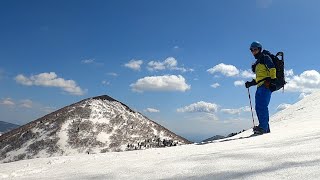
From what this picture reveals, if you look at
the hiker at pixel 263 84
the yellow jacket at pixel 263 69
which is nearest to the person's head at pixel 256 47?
the hiker at pixel 263 84

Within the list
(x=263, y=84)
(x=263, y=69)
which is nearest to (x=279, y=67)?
(x=263, y=69)

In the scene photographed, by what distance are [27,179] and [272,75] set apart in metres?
7.81

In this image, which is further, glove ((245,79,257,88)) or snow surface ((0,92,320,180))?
glove ((245,79,257,88))

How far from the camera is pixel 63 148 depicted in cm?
5794

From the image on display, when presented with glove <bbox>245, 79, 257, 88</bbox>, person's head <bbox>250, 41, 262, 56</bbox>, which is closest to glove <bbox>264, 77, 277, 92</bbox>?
glove <bbox>245, 79, 257, 88</bbox>

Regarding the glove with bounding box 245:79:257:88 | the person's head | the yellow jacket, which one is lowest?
the glove with bounding box 245:79:257:88

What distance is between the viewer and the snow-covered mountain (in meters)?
56.9

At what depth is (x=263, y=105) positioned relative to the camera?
38.0ft

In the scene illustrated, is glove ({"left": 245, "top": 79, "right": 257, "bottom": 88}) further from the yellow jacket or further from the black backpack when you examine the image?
the black backpack

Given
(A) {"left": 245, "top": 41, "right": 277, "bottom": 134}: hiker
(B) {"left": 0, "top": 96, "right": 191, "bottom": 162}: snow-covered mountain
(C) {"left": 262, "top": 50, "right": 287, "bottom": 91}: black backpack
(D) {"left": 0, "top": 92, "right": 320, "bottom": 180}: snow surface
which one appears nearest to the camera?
(D) {"left": 0, "top": 92, "right": 320, "bottom": 180}: snow surface

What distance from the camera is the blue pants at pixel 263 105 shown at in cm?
1152

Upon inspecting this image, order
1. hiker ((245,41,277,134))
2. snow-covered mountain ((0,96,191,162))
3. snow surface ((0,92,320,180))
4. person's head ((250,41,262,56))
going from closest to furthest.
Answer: snow surface ((0,92,320,180))
hiker ((245,41,277,134))
person's head ((250,41,262,56))
snow-covered mountain ((0,96,191,162))

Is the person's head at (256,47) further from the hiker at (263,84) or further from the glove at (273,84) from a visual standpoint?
the glove at (273,84)

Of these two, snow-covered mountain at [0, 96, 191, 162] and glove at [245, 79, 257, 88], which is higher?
snow-covered mountain at [0, 96, 191, 162]
